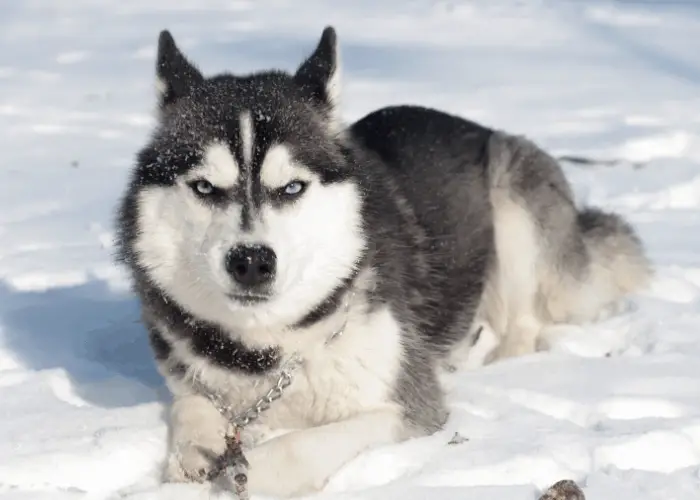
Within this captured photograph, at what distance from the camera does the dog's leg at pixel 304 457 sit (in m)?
2.88

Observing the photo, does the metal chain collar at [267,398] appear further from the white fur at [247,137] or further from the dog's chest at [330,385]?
the white fur at [247,137]

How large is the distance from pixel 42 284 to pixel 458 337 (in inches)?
78.7

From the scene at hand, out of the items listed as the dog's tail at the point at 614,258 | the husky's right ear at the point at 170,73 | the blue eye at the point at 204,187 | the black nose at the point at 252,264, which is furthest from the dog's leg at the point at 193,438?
the dog's tail at the point at 614,258

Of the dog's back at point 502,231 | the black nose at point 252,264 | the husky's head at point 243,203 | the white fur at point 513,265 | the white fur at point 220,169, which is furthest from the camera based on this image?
the white fur at point 513,265

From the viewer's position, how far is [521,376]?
3.81 metres

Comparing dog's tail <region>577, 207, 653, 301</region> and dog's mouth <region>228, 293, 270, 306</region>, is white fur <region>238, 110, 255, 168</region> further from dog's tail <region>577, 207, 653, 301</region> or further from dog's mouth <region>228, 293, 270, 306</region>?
dog's tail <region>577, 207, 653, 301</region>

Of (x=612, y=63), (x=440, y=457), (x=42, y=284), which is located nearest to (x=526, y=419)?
(x=440, y=457)

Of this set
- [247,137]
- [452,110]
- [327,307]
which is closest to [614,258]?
[327,307]

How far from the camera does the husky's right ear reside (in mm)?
3371

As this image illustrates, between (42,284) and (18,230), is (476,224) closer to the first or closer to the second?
(42,284)

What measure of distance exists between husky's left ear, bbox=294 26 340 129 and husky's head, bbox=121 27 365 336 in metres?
0.02

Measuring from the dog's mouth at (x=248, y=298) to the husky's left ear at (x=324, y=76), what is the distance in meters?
0.72

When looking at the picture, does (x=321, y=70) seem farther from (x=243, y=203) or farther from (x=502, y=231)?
(x=502, y=231)

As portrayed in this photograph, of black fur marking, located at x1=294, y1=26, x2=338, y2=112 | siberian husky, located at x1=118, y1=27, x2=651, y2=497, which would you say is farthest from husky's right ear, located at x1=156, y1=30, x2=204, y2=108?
black fur marking, located at x1=294, y1=26, x2=338, y2=112
